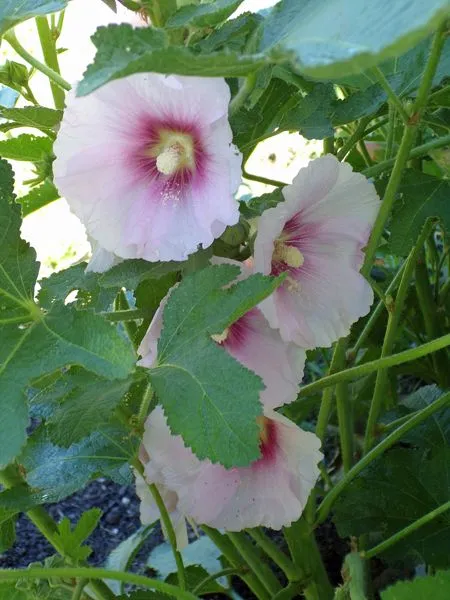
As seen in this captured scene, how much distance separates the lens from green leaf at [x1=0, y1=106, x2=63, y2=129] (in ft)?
2.01

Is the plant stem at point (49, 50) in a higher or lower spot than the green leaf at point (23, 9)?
lower

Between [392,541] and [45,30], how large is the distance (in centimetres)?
50

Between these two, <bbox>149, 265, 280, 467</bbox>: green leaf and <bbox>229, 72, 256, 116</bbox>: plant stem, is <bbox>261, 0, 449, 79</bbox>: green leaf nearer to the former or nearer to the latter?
<bbox>229, 72, 256, 116</bbox>: plant stem

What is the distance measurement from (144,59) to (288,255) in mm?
256

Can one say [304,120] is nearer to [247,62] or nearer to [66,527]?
[247,62]

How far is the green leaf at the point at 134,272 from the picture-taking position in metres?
0.58

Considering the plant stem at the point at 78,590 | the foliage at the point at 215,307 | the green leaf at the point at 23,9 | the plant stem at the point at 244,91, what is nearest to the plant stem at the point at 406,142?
the foliage at the point at 215,307

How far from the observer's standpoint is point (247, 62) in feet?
1.32

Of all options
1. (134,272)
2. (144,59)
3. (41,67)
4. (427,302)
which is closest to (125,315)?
(134,272)

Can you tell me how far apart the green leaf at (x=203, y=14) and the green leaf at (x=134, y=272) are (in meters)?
0.15

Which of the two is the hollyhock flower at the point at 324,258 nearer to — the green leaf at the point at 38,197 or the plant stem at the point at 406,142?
the plant stem at the point at 406,142

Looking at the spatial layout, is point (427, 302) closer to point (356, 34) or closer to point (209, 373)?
point (209, 373)

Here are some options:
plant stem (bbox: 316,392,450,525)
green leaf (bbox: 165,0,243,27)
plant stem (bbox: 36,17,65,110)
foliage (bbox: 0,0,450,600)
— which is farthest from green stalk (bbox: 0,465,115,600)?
green leaf (bbox: 165,0,243,27)

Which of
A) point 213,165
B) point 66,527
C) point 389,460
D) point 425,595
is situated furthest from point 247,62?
point 389,460
